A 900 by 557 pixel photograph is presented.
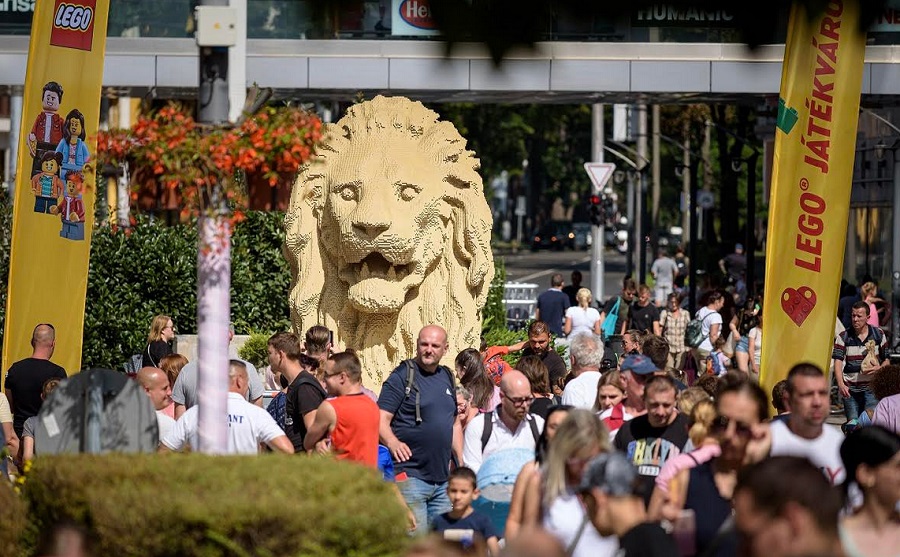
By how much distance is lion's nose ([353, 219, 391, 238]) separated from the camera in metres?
13.8

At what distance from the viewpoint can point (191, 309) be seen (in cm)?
2169

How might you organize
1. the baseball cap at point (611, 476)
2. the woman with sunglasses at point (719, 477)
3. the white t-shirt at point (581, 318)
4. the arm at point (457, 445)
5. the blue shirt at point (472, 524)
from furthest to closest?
the white t-shirt at point (581, 318) → the arm at point (457, 445) → the blue shirt at point (472, 524) → the woman with sunglasses at point (719, 477) → the baseball cap at point (611, 476)

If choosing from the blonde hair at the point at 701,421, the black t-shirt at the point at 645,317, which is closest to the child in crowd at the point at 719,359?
the black t-shirt at the point at 645,317

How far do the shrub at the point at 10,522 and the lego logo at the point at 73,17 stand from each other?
652 cm

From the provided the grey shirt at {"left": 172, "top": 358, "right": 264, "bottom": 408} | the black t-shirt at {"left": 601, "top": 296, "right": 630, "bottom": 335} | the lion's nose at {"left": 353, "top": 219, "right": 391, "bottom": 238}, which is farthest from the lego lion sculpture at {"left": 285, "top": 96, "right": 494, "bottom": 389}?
the black t-shirt at {"left": 601, "top": 296, "right": 630, "bottom": 335}

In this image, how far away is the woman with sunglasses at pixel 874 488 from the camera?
21.5 ft

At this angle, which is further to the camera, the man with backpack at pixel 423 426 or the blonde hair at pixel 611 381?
the man with backpack at pixel 423 426

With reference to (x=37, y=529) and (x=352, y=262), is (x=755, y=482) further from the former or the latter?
(x=352, y=262)

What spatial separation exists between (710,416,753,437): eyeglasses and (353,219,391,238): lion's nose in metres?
6.35

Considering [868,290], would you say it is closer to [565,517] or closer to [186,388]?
[186,388]

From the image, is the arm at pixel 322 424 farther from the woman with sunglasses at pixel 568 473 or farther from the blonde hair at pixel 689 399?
the woman with sunglasses at pixel 568 473

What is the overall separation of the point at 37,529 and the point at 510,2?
3548 millimetres

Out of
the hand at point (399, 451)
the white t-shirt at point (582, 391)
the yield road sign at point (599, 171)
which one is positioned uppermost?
the yield road sign at point (599, 171)

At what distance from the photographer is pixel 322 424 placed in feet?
30.6
